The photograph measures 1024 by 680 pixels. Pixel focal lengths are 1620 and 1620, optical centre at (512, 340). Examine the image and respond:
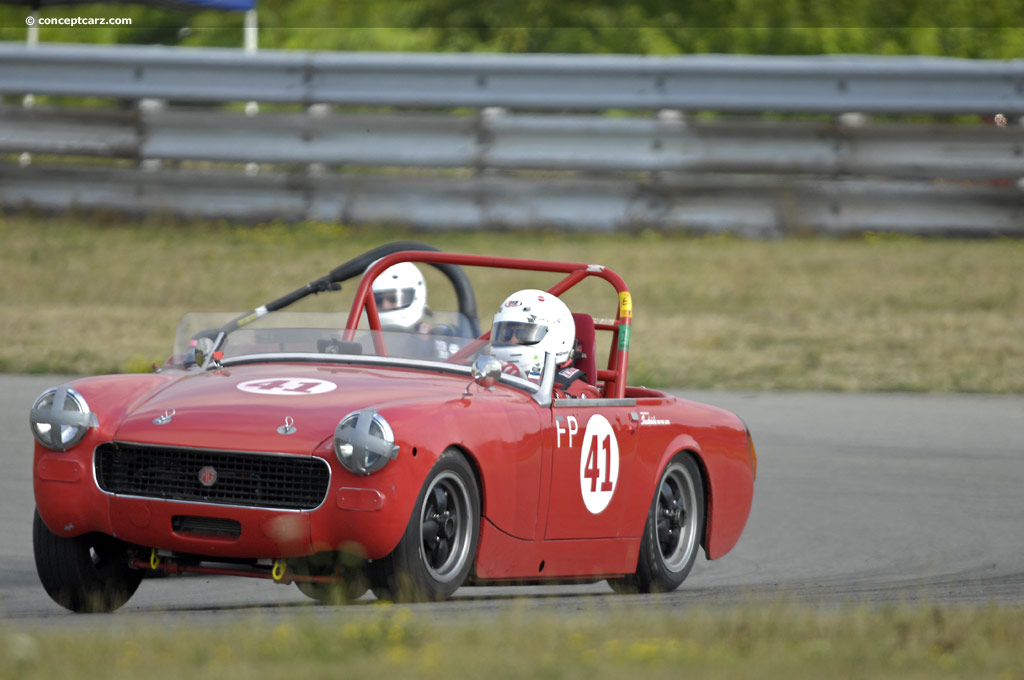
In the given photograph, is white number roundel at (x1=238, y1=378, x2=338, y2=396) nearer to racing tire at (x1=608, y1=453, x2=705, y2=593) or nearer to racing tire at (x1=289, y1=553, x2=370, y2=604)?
racing tire at (x1=289, y1=553, x2=370, y2=604)

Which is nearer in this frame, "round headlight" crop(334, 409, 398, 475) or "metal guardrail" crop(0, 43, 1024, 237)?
"round headlight" crop(334, 409, 398, 475)

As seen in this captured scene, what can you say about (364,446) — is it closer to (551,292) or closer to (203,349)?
(203,349)

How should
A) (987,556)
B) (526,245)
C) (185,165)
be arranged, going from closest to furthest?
(987,556) < (526,245) < (185,165)

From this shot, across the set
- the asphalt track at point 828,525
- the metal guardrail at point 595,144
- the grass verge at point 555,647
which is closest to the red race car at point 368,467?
the asphalt track at point 828,525

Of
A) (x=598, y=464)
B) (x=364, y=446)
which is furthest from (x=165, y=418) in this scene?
(x=598, y=464)

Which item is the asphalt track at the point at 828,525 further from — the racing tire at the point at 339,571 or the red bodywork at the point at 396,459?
the red bodywork at the point at 396,459

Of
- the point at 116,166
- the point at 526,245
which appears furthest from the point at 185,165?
the point at 526,245

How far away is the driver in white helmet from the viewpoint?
21.1 ft

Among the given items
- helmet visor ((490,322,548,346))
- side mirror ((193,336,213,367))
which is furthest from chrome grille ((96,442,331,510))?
helmet visor ((490,322,548,346))

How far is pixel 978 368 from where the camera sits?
11.9 m

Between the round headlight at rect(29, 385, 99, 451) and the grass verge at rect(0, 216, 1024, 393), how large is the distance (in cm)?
668

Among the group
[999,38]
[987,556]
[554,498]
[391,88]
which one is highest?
[999,38]

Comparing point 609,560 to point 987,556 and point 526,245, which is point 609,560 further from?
point 526,245

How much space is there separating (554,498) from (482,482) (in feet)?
1.63
